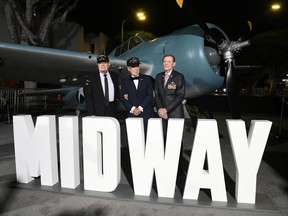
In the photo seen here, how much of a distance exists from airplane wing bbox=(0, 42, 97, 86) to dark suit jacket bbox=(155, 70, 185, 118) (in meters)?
3.22

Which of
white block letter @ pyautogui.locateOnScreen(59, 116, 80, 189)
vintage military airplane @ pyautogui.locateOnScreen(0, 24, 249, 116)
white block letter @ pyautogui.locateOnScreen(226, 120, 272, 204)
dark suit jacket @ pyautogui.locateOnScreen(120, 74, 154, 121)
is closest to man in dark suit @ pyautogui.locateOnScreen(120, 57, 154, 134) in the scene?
dark suit jacket @ pyautogui.locateOnScreen(120, 74, 154, 121)

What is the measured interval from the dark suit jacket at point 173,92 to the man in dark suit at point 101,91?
2.30ft

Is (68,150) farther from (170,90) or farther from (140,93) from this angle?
(170,90)

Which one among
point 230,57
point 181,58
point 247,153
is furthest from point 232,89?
point 247,153

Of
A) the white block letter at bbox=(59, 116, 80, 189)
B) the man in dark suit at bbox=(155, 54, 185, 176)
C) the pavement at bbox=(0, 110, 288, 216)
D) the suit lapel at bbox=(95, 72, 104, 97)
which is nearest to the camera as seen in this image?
the pavement at bbox=(0, 110, 288, 216)

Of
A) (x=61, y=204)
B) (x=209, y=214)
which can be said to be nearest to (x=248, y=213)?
(x=209, y=214)

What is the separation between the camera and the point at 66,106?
929 centimetres

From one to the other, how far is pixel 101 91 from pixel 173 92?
99 centimetres

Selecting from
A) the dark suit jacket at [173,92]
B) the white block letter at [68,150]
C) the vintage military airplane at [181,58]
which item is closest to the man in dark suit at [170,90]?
the dark suit jacket at [173,92]

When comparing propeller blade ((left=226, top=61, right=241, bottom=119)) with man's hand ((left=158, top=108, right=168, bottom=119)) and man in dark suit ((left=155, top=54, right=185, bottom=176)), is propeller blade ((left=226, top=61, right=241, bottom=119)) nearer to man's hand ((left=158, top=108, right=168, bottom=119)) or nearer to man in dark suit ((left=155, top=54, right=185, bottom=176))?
man in dark suit ((left=155, top=54, right=185, bottom=176))

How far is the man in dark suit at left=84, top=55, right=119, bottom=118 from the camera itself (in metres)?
3.31

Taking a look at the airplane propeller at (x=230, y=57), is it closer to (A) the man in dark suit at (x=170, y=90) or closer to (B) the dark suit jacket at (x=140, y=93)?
(A) the man in dark suit at (x=170, y=90)

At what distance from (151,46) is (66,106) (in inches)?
187

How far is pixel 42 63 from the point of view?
569 cm
